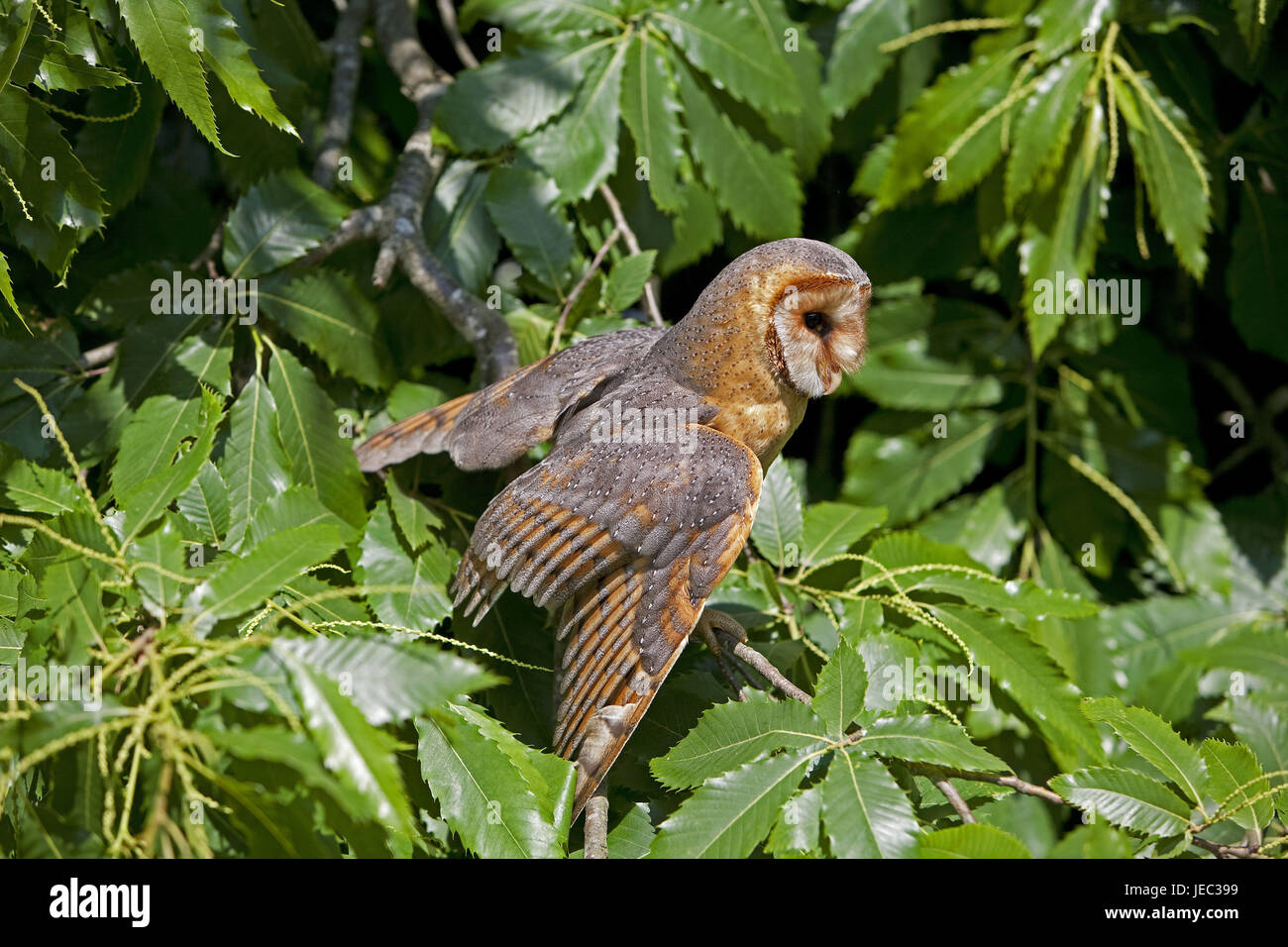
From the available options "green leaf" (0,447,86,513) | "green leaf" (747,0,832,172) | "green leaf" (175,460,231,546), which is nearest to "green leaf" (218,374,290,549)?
"green leaf" (175,460,231,546)

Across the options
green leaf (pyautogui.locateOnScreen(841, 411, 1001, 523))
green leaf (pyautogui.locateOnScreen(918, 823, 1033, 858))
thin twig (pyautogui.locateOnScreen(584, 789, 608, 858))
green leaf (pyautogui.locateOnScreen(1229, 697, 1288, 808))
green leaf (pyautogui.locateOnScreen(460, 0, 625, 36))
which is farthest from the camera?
green leaf (pyautogui.locateOnScreen(841, 411, 1001, 523))

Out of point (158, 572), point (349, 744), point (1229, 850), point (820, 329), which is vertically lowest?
point (1229, 850)

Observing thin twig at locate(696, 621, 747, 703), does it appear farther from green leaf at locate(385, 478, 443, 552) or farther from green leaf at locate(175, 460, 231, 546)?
green leaf at locate(175, 460, 231, 546)

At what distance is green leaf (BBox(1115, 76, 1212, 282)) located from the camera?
281 cm

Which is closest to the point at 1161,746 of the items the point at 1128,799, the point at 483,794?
the point at 1128,799

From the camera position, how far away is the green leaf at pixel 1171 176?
2814 mm

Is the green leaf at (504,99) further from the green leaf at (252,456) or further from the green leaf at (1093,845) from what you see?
the green leaf at (1093,845)

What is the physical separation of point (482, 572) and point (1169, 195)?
7.26 ft

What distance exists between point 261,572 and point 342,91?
212 cm

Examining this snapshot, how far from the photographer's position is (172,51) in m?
1.96

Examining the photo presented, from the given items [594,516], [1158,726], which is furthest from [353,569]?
[1158,726]

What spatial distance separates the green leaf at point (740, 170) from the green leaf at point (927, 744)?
166 cm

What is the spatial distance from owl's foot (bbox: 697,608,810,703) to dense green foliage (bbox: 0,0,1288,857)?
Answer: 0.12 metres

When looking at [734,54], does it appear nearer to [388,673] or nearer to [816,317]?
[816,317]
